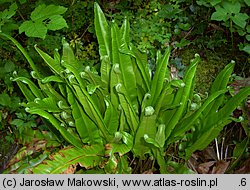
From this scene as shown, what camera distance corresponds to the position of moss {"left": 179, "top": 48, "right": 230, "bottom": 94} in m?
3.32

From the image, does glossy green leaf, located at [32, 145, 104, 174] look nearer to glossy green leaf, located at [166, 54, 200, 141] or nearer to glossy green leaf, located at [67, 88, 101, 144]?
glossy green leaf, located at [67, 88, 101, 144]

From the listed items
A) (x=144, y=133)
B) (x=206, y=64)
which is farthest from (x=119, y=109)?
(x=206, y=64)

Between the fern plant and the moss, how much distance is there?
0.89 m

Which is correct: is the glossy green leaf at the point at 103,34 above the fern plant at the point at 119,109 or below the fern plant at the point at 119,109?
above

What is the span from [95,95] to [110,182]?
1.71 feet

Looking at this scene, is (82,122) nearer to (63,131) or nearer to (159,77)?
(63,131)

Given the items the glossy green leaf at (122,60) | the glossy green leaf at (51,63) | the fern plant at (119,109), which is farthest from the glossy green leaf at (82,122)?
the glossy green leaf at (122,60)

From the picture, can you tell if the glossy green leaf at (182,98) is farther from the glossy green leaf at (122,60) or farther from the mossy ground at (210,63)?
the mossy ground at (210,63)

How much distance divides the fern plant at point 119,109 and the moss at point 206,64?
2.93 ft

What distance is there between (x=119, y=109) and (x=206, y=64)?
1424 millimetres

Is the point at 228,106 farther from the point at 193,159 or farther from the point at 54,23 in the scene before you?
the point at 54,23

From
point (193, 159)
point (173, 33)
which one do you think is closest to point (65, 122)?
point (193, 159)

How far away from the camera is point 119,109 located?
224 cm

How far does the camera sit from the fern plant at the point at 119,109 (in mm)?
2150
